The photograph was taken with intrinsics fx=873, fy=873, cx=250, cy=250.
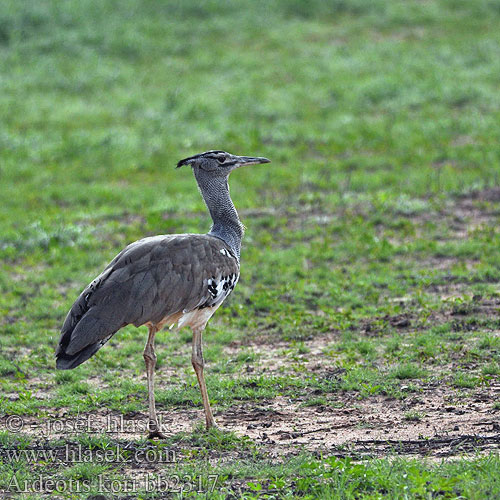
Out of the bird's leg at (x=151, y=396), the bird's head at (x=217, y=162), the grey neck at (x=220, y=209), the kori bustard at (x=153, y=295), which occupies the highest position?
the bird's head at (x=217, y=162)

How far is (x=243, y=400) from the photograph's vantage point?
21.2 ft

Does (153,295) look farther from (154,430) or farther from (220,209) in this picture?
(220,209)

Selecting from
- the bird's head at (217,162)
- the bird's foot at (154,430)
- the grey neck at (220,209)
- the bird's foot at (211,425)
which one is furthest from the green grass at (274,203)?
the bird's head at (217,162)

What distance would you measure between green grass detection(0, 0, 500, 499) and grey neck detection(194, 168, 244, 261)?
116cm

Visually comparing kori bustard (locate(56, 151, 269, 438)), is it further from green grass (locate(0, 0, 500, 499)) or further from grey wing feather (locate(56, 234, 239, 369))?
green grass (locate(0, 0, 500, 499))

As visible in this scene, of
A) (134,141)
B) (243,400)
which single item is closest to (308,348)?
(243,400)

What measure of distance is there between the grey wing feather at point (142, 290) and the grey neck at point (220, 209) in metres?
0.36

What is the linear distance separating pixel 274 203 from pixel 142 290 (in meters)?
5.90

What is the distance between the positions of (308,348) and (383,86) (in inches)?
373

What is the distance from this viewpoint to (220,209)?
6.54 m

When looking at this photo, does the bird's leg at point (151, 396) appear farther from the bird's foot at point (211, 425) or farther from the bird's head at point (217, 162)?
the bird's head at point (217, 162)

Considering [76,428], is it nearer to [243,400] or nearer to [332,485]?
[243,400]

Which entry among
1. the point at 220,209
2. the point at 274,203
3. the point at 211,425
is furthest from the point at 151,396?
the point at 274,203

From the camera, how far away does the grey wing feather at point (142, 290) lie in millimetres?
5562
